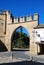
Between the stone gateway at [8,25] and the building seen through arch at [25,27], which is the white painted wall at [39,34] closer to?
the building seen through arch at [25,27]

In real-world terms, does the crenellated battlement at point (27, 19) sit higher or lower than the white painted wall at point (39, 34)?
higher

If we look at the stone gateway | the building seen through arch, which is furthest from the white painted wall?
the stone gateway

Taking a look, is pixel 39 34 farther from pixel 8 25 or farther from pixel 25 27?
pixel 8 25

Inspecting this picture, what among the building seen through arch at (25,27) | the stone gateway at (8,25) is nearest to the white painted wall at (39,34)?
the building seen through arch at (25,27)

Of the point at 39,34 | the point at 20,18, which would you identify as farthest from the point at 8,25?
the point at 39,34

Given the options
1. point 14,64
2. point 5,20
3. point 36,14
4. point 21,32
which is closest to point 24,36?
point 21,32

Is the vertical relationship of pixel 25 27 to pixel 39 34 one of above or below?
above

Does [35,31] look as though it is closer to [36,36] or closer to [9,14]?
[36,36]

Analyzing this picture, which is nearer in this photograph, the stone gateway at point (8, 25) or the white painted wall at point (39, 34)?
the white painted wall at point (39, 34)

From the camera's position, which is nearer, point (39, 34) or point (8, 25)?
point (39, 34)

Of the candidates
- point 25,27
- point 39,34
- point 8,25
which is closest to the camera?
point 39,34

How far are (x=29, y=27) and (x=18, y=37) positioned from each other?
20.4m

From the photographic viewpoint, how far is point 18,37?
2237 inches

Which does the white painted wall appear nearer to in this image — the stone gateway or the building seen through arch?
the building seen through arch
